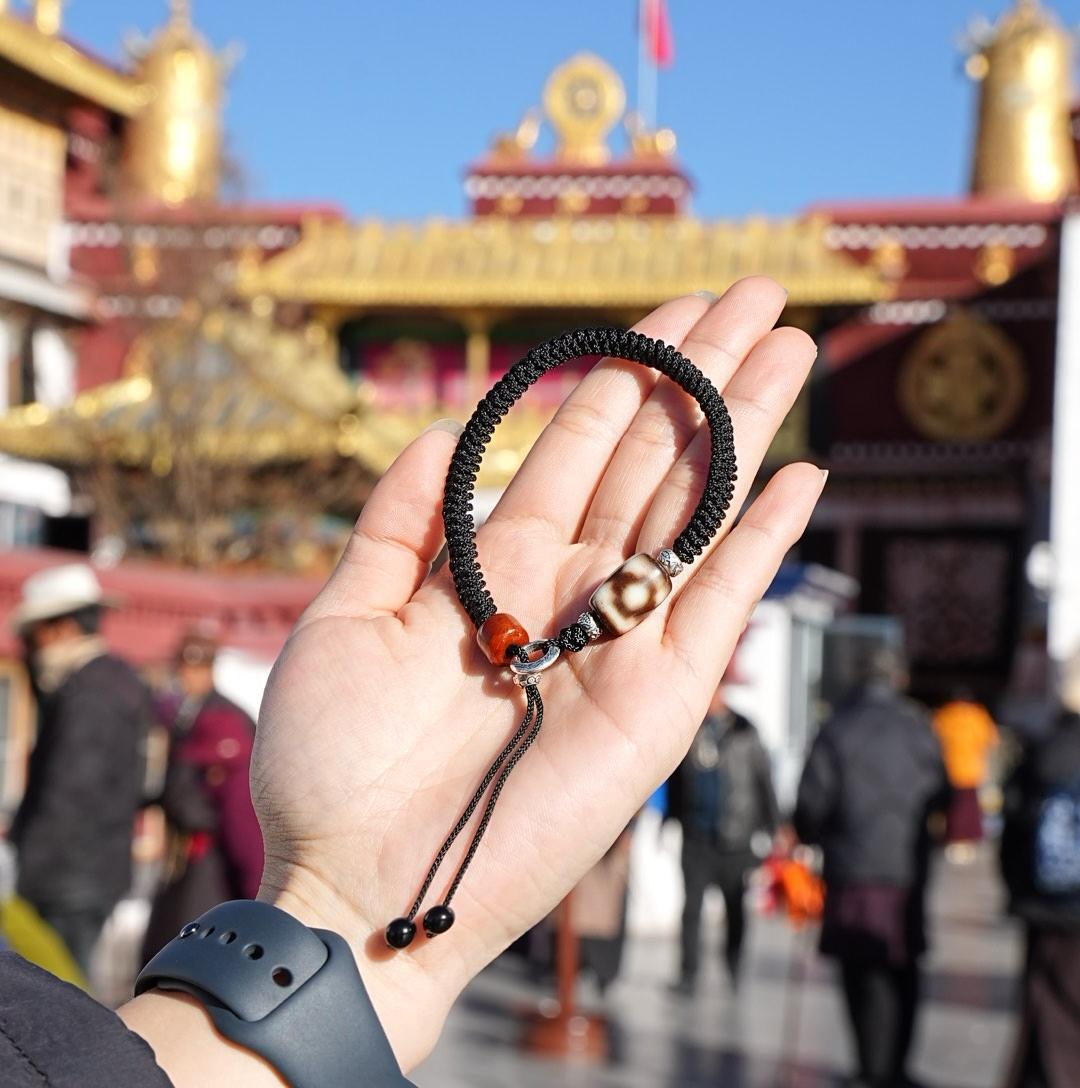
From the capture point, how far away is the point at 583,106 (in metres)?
20.9

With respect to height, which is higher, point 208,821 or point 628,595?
point 628,595

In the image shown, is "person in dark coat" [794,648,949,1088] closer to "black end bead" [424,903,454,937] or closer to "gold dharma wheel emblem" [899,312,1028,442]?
"black end bead" [424,903,454,937]

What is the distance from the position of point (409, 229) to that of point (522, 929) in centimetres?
1806

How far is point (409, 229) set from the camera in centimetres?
1895

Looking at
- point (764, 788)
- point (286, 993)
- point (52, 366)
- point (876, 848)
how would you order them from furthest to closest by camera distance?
point (52, 366)
point (764, 788)
point (876, 848)
point (286, 993)

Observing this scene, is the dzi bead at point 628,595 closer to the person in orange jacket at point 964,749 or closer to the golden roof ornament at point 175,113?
the person in orange jacket at point 964,749

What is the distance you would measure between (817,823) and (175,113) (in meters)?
19.7

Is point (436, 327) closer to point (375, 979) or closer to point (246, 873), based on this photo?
point (246, 873)

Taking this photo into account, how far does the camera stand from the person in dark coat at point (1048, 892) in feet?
14.4

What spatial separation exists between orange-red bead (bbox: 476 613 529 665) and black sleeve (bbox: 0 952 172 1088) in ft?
1.70

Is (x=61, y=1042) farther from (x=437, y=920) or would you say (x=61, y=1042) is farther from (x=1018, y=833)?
(x=1018, y=833)

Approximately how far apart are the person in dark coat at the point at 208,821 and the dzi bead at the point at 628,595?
352 cm

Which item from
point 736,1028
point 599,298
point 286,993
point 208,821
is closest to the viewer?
point 286,993

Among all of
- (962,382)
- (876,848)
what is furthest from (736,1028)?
(962,382)
